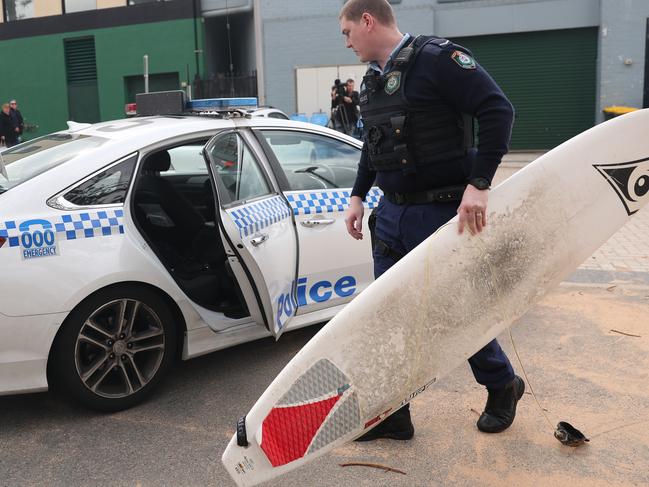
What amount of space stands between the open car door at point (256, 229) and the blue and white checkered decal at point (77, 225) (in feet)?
1.74

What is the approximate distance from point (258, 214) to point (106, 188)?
0.80 meters

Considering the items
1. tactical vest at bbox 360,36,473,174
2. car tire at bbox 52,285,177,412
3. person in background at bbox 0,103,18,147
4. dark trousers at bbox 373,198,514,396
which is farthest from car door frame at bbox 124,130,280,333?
person in background at bbox 0,103,18,147

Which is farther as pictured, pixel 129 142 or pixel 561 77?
pixel 561 77

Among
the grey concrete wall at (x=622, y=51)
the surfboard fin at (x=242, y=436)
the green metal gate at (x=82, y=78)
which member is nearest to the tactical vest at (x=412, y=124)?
the surfboard fin at (x=242, y=436)

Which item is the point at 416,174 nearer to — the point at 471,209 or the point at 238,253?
the point at 471,209

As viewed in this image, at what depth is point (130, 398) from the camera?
3531 millimetres

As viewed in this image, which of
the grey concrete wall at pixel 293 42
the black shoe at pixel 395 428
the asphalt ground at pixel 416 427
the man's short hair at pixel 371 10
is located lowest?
the asphalt ground at pixel 416 427

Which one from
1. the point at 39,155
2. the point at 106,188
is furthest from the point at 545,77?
the point at 106,188

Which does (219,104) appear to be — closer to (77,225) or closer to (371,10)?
(77,225)

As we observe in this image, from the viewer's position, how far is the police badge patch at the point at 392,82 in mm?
2815

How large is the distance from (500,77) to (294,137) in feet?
49.9

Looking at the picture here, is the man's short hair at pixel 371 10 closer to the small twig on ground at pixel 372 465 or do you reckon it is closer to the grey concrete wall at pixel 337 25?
the small twig on ground at pixel 372 465

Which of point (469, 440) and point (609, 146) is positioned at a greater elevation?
point (609, 146)

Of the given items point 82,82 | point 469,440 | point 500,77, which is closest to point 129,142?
point 469,440
